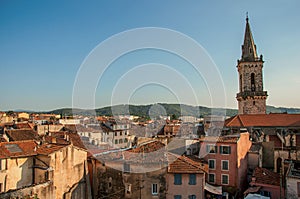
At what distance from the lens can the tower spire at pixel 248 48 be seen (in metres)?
51.9

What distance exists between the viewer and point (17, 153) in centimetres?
2009

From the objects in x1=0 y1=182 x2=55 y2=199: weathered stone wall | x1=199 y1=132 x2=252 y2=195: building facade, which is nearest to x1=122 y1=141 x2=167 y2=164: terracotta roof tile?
x1=199 y1=132 x2=252 y2=195: building facade

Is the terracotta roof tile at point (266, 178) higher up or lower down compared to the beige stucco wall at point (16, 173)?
lower down

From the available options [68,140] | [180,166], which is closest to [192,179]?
[180,166]

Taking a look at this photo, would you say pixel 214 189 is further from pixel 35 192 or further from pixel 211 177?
pixel 35 192

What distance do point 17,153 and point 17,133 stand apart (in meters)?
14.1

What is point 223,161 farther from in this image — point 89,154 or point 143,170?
point 89,154

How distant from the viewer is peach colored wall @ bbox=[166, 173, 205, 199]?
21.2 meters

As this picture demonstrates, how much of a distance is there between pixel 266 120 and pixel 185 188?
79.6 feet

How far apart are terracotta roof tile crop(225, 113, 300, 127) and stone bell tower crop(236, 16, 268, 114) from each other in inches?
384

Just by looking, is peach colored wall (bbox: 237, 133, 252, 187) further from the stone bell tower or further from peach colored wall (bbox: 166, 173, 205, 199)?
the stone bell tower

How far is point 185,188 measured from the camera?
2153cm

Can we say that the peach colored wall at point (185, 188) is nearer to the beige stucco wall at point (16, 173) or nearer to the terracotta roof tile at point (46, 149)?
the terracotta roof tile at point (46, 149)

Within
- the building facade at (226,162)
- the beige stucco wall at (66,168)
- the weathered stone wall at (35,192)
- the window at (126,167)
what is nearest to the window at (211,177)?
the building facade at (226,162)
